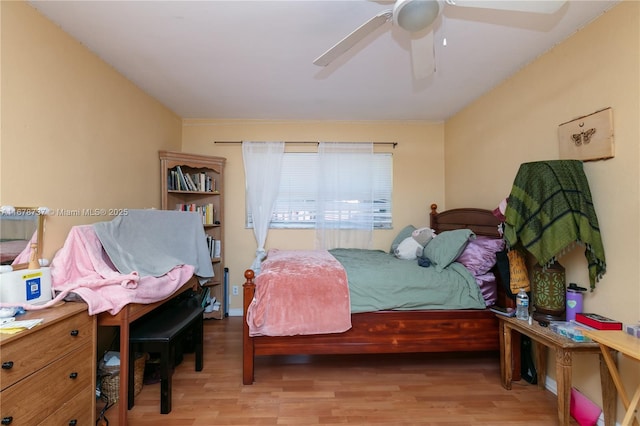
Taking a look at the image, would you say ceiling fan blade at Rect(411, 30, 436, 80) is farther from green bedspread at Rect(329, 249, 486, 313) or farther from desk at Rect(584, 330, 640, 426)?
desk at Rect(584, 330, 640, 426)

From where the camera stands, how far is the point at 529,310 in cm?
208

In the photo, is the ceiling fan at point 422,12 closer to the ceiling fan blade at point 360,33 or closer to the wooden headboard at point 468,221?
the ceiling fan blade at point 360,33

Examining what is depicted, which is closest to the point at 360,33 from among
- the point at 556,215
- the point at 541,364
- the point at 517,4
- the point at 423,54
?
the point at 423,54

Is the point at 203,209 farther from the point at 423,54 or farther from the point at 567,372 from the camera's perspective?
the point at 567,372

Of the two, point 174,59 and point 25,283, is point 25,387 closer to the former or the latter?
point 25,283

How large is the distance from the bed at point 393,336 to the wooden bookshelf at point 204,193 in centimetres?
146

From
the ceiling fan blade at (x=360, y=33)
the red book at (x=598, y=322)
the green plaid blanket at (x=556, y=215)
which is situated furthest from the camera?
the green plaid blanket at (x=556, y=215)

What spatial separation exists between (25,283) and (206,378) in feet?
4.34

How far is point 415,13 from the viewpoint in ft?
4.43

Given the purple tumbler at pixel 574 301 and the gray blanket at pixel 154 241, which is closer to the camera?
the purple tumbler at pixel 574 301

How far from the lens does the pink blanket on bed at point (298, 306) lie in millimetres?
2096

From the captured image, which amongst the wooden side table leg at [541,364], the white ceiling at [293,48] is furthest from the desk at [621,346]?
the white ceiling at [293,48]

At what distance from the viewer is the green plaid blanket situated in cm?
169

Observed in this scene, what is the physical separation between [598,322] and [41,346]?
269cm
